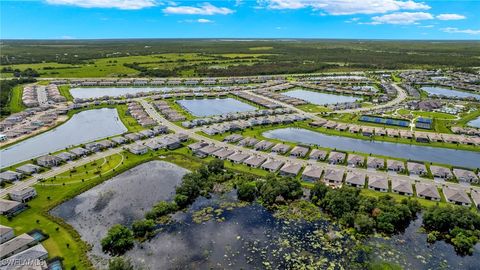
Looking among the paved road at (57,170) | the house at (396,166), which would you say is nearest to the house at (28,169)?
the paved road at (57,170)

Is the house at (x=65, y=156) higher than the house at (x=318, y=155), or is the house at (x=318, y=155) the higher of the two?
the house at (x=318, y=155)

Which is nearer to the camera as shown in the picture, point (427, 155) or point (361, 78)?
point (427, 155)

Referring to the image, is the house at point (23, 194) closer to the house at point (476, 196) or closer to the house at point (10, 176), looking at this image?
the house at point (10, 176)

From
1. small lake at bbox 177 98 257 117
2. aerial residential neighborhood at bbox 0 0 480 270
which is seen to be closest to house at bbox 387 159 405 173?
Answer: aerial residential neighborhood at bbox 0 0 480 270

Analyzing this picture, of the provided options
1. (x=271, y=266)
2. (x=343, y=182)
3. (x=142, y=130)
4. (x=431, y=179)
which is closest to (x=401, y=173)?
(x=431, y=179)

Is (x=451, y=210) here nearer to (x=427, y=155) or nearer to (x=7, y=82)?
(x=427, y=155)

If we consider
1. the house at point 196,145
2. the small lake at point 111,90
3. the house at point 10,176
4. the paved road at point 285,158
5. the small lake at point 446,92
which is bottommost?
the house at point 10,176

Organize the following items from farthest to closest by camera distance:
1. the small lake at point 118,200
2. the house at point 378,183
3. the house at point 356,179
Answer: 1. the house at point 356,179
2. the house at point 378,183
3. the small lake at point 118,200

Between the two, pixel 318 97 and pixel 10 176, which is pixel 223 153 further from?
pixel 318 97

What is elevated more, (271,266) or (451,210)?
(451,210)
